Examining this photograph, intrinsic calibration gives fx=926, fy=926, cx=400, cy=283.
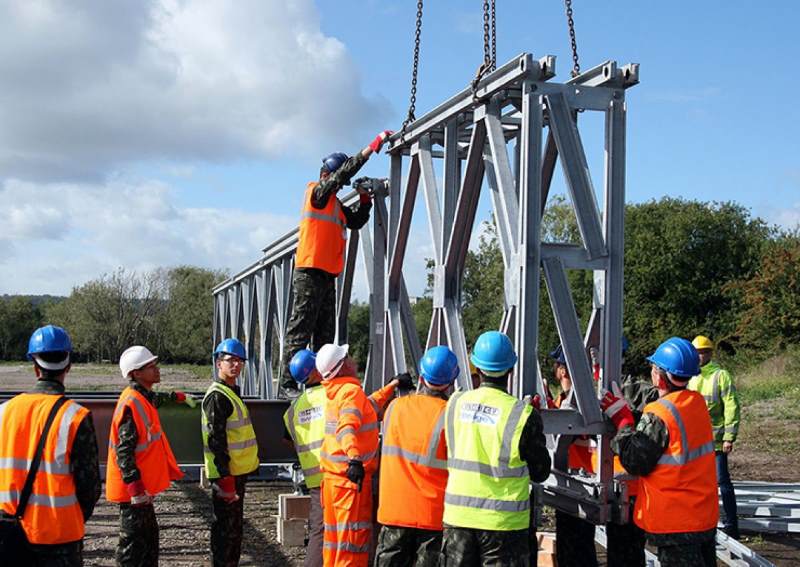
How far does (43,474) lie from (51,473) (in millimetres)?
47

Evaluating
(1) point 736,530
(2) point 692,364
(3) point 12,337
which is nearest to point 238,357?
(2) point 692,364

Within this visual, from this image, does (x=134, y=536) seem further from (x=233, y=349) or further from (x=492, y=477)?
(x=492, y=477)

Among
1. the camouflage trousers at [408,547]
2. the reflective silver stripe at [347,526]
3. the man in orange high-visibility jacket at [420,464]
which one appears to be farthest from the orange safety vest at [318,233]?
the camouflage trousers at [408,547]

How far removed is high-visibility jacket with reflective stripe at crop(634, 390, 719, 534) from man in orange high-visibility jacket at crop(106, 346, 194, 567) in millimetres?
3142

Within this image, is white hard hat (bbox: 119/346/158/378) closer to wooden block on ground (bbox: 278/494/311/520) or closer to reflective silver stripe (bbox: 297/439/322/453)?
reflective silver stripe (bbox: 297/439/322/453)

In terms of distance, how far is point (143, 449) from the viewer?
6.07 m

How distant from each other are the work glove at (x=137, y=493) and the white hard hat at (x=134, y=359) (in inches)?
28.3

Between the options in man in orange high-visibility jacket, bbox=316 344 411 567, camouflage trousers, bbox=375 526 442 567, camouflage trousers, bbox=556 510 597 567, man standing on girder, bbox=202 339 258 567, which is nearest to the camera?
camouflage trousers, bbox=375 526 442 567

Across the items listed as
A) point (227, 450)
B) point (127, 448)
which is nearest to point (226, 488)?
point (227, 450)

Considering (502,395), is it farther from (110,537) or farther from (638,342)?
(638,342)

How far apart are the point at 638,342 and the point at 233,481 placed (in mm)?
40398

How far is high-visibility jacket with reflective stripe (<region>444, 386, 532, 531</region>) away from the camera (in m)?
4.91

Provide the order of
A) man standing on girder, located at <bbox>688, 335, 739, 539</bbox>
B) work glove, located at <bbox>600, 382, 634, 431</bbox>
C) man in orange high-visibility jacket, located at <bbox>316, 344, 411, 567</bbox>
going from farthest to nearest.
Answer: man standing on girder, located at <bbox>688, 335, 739, 539</bbox>, man in orange high-visibility jacket, located at <bbox>316, 344, 411, 567</bbox>, work glove, located at <bbox>600, 382, 634, 431</bbox>

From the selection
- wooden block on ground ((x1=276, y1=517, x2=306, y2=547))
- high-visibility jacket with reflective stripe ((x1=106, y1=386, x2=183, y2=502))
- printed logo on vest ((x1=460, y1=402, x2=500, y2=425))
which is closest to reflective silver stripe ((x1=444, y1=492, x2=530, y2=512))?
printed logo on vest ((x1=460, y1=402, x2=500, y2=425))
